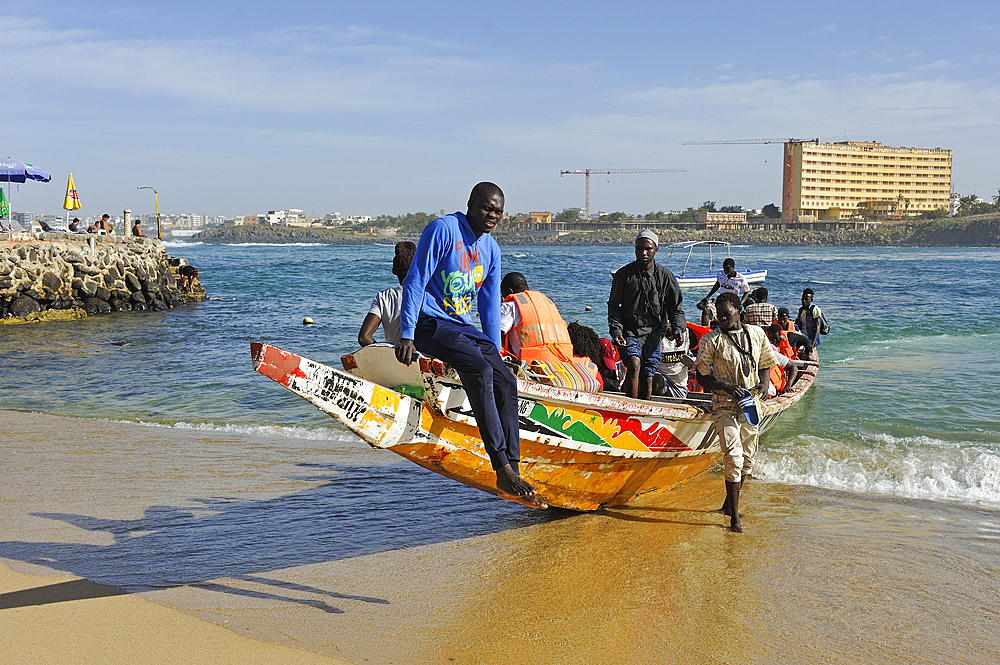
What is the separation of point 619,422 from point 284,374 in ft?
8.65

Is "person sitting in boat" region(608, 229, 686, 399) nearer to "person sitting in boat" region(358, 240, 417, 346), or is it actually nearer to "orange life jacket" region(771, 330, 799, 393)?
"orange life jacket" region(771, 330, 799, 393)

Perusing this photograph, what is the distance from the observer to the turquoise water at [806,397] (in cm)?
849

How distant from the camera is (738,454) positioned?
20.2 feet

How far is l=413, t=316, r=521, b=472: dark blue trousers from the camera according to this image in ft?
13.7

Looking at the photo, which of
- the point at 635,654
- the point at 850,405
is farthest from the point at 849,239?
the point at 635,654

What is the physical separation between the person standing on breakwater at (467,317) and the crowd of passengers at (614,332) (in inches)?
52.1

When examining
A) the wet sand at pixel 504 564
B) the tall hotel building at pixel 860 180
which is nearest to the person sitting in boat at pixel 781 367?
the wet sand at pixel 504 564

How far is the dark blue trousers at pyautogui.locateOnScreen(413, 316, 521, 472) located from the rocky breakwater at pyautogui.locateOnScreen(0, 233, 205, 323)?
2221 centimetres

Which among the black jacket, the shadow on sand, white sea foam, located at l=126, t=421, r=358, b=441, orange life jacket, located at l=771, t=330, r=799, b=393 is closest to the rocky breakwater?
white sea foam, located at l=126, t=421, r=358, b=441

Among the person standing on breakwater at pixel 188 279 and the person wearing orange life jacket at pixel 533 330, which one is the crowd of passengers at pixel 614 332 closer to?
the person wearing orange life jacket at pixel 533 330

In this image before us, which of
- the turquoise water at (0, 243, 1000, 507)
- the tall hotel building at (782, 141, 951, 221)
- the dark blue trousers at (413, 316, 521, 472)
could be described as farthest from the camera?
the tall hotel building at (782, 141, 951, 221)

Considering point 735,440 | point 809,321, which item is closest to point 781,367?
point 735,440

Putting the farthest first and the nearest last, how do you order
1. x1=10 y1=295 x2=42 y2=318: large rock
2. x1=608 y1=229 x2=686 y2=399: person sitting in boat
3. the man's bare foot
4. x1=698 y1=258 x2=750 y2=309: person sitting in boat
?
x1=10 y1=295 x2=42 y2=318: large rock < x1=698 y1=258 x2=750 y2=309: person sitting in boat < x1=608 y1=229 x2=686 y2=399: person sitting in boat < the man's bare foot

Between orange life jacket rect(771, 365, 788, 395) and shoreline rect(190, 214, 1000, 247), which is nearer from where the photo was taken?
orange life jacket rect(771, 365, 788, 395)
